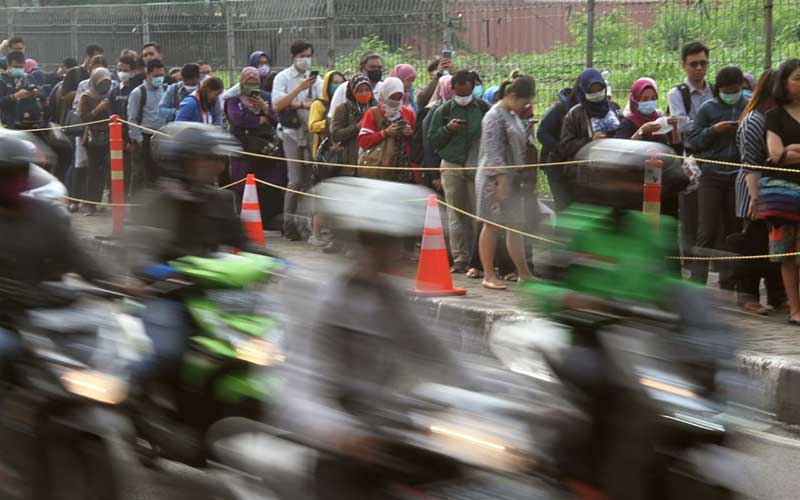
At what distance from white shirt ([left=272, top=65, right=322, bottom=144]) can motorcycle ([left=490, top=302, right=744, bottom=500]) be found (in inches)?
347

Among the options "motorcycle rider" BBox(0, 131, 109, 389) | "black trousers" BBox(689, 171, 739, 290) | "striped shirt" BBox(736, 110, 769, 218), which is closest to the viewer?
"motorcycle rider" BBox(0, 131, 109, 389)

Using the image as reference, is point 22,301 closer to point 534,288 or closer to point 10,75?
point 534,288

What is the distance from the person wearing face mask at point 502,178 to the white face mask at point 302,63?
12.1 ft

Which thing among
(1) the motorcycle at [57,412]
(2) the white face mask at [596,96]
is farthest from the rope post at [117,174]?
(1) the motorcycle at [57,412]

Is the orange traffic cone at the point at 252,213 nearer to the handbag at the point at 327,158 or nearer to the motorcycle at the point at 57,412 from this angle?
the handbag at the point at 327,158

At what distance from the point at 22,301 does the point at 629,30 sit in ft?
25.3


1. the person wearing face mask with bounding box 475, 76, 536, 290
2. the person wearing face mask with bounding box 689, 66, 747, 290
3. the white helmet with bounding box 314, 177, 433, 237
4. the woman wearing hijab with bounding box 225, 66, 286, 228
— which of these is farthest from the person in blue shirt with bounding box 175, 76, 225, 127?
the white helmet with bounding box 314, 177, 433, 237

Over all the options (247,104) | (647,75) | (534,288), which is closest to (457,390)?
(534,288)

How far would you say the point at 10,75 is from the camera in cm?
1775

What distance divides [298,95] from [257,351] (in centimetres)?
805

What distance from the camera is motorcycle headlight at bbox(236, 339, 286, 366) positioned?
17.7 feet

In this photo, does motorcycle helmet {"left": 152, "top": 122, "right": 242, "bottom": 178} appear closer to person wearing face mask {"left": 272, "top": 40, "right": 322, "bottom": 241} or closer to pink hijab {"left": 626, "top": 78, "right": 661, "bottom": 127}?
pink hijab {"left": 626, "top": 78, "right": 661, "bottom": 127}

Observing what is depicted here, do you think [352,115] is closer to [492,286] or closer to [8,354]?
[492,286]

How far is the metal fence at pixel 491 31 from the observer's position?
11109mm
